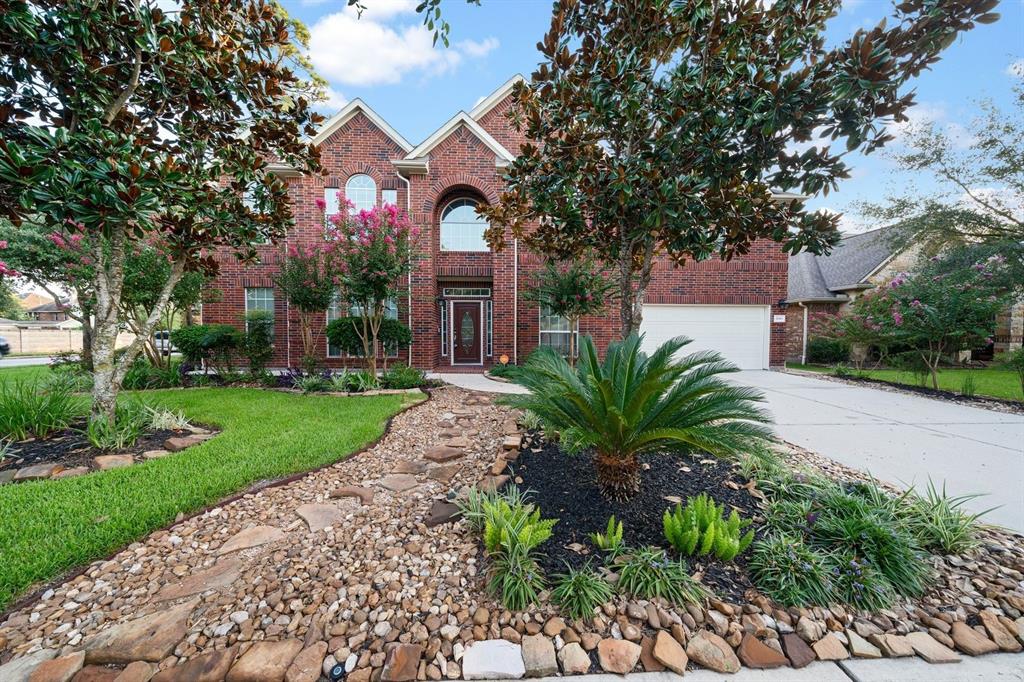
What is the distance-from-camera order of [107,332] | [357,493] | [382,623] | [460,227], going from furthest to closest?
1. [460,227]
2. [107,332]
3. [357,493]
4. [382,623]

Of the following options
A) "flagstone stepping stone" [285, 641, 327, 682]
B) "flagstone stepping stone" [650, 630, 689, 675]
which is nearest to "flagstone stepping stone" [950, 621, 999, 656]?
"flagstone stepping stone" [650, 630, 689, 675]

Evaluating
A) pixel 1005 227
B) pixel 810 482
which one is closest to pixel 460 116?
pixel 810 482

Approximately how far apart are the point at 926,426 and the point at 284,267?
37.0 feet

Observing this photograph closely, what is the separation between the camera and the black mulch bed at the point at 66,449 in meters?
3.63

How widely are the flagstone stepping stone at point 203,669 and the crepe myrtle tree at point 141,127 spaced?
331 cm

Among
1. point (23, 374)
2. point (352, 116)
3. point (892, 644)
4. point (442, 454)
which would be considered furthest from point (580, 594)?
point (23, 374)

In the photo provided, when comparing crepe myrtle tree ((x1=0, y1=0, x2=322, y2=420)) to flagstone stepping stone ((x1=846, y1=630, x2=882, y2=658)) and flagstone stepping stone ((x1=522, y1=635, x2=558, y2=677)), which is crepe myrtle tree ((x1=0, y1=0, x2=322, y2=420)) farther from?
flagstone stepping stone ((x1=846, y1=630, x2=882, y2=658))

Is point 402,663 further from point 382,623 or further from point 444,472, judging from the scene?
point 444,472

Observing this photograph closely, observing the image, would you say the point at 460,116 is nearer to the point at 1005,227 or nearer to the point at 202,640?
the point at 202,640

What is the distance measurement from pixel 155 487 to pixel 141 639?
179 cm

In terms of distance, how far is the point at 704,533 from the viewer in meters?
2.15

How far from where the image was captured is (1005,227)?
1180cm

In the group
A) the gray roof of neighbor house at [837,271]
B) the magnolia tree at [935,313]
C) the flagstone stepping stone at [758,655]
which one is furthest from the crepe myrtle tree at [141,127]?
the gray roof of neighbor house at [837,271]

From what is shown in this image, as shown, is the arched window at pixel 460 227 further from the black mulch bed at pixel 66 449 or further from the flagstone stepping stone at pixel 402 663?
the flagstone stepping stone at pixel 402 663
